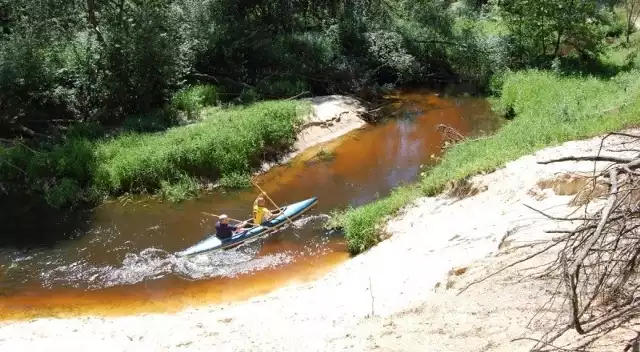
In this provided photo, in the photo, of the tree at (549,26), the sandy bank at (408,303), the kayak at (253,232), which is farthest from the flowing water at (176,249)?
the tree at (549,26)

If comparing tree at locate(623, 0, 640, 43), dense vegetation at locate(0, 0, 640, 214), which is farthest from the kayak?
tree at locate(623, 0, 640, 43)

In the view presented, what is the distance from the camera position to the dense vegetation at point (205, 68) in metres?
15.3

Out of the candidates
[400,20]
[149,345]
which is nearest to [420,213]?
[149,345]

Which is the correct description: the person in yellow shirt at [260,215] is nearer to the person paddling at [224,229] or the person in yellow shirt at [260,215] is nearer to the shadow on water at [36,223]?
the person paddling at [224,229]

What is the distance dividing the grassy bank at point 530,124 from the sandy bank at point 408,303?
56 cm

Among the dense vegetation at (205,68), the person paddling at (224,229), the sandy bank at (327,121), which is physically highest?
the dense vegetation at (205,68)

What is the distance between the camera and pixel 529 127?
48.8 ft

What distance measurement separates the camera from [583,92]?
17641 mm

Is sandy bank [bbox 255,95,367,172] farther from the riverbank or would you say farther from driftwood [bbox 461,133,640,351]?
driftwood [bbox 461,133,640,351]

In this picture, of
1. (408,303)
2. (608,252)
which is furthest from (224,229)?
(608,252)

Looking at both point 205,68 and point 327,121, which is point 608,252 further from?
point 205,68

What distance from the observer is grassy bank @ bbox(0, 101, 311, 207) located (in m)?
14.8

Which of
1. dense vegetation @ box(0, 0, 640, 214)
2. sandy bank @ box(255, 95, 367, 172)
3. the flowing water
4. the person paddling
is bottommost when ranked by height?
the flowing water

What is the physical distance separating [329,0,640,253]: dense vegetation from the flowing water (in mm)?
1171
